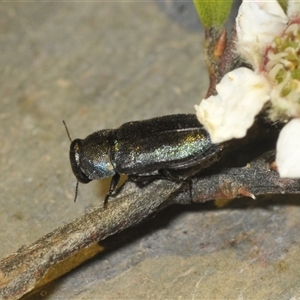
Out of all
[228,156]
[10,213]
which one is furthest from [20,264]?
[228,156]

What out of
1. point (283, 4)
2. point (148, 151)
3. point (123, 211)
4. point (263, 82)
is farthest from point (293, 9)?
point (123, 211)

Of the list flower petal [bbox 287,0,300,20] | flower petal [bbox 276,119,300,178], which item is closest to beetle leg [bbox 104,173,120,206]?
flower petal [bbox 276,119,300,178]

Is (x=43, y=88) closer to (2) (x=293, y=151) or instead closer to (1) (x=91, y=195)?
(1) (x=91, y=195)

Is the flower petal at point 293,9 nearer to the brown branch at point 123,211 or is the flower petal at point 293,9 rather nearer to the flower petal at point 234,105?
the flower petal at point 234,105

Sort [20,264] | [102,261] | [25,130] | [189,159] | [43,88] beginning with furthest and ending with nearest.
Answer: [43,88], [25,130], [102,261], [189,159], [20,264]

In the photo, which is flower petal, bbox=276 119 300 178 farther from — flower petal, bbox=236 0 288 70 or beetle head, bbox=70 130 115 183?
beetle head, bbox=70 130 115 183

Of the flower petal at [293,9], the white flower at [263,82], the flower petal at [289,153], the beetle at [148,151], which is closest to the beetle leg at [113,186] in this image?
the beetle at [148,151]
